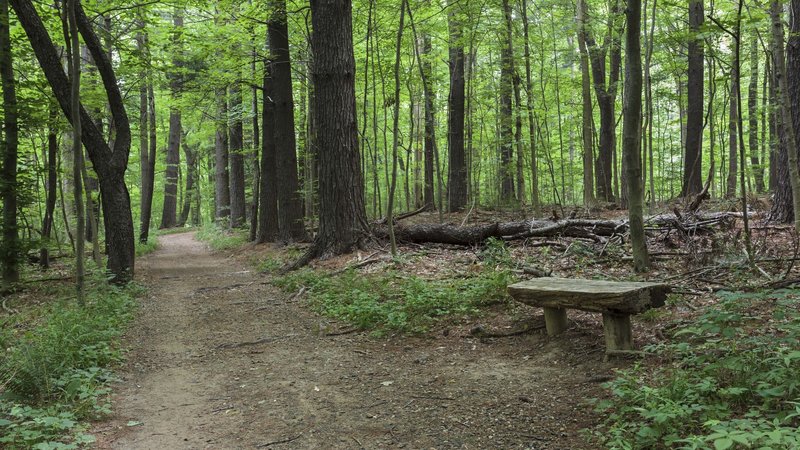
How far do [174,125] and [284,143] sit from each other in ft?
39.5

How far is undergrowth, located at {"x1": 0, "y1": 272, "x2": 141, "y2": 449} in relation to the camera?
10.9 ft

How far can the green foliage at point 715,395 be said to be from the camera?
250 centimetres

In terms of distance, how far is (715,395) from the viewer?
3.04 metres

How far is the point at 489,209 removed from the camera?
49.9ft

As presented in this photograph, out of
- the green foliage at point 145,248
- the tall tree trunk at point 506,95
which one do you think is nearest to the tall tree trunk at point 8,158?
the green foliage at point 145,248

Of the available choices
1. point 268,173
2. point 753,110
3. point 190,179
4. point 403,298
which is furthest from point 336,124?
point 190,179

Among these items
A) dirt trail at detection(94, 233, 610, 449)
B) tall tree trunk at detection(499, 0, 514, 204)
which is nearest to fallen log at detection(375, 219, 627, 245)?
tall tree trunk at detection(499, 0, 514, 204)

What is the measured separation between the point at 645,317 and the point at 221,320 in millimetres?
5441

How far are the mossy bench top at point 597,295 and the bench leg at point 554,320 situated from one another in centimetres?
23

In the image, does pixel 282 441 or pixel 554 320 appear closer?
pixel 282 441

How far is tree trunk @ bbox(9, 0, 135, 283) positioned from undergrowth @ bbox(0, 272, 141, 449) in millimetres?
2987

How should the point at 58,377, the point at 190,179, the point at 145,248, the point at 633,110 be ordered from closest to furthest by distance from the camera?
the point at 58,377, the point at 633,110, the point at 145,248, the point at 190,179

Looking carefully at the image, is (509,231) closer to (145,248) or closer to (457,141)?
(457,141)

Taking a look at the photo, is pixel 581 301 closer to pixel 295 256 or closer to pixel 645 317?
pixel 645 317
